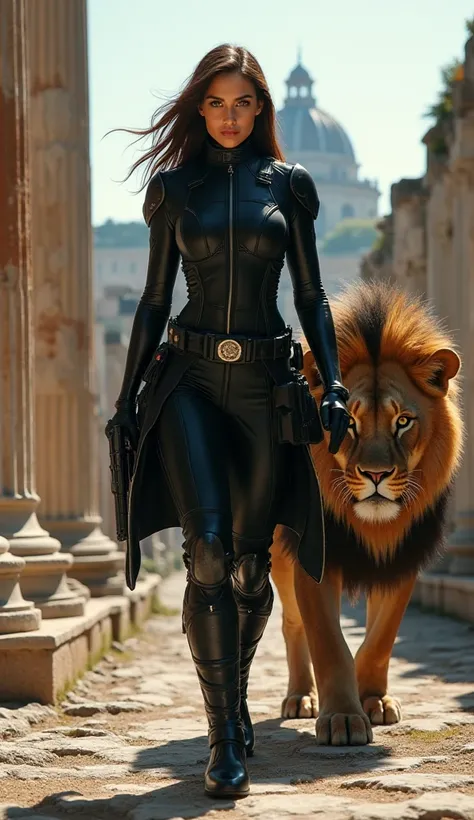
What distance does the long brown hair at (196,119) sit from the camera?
559cm

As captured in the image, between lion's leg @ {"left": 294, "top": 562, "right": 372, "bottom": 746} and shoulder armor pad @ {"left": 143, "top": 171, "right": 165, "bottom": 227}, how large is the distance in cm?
160

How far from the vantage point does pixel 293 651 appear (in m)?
7.54

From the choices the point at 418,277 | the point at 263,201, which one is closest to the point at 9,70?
the point at 263,201

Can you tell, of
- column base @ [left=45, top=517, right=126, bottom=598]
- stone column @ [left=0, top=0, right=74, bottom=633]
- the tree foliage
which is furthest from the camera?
the tree foliage

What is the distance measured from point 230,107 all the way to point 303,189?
1.21 ft

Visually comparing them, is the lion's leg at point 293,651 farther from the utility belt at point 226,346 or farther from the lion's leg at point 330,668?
the utility belt at point 226,346

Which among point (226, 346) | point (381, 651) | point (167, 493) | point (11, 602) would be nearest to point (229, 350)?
point (226, 346)

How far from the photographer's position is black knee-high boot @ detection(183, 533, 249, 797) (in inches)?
200

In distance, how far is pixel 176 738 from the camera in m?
6.66

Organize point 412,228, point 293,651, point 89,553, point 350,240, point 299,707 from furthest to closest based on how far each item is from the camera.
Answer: point 350,240 → point 412,228 → point 89,553 → point 293,651 → point 299,707

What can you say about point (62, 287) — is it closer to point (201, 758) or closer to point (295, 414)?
point (201, 758)

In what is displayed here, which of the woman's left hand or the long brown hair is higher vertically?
the long brown hair

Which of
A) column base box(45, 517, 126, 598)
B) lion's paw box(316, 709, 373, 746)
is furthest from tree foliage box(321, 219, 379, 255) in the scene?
lion's paw box(316, 709, 373, 746)

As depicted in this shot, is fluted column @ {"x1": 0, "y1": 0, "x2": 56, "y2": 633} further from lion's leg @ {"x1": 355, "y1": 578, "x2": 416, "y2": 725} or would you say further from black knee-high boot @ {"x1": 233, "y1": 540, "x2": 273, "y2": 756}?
→ black knee-high boot @ {"x1": 233, "y1": 540, "x2": 273, "y2": 756}
